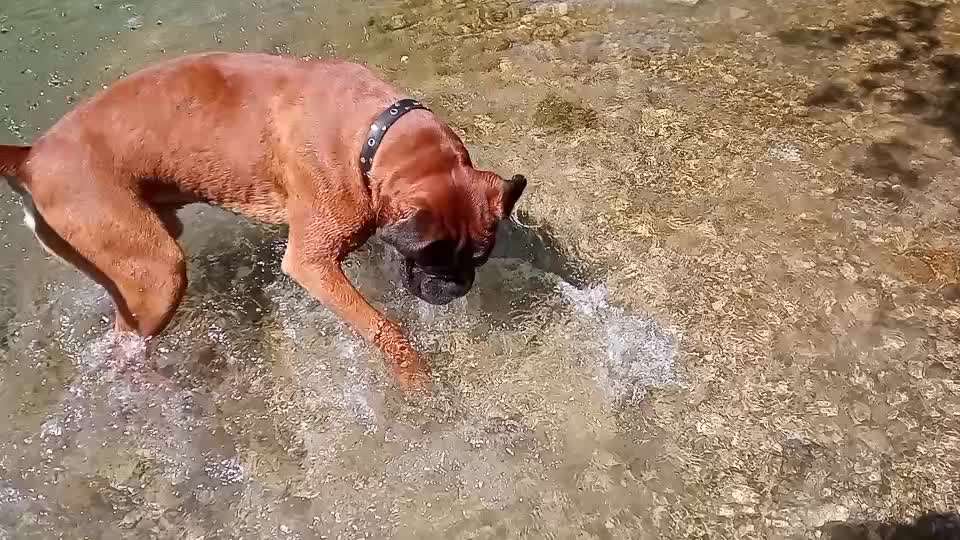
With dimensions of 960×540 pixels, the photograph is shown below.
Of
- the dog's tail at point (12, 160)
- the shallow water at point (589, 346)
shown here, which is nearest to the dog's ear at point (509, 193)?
the shallow water at point (589, 346)

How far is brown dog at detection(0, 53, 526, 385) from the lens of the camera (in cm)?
295

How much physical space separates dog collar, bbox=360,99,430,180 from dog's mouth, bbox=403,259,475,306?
0.37 metres

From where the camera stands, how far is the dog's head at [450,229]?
280 centimetres

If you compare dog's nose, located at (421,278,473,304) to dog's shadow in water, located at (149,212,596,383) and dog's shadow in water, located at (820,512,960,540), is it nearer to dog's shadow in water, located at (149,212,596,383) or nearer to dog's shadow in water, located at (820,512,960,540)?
dog's shadow in water, located at (149,212,596,383)

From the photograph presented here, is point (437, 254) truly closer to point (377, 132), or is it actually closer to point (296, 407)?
point (377, 132)

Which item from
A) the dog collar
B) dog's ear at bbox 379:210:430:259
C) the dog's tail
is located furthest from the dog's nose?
the dog's tail

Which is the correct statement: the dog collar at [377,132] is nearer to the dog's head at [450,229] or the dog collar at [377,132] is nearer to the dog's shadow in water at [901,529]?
the dog's head at [450,229]

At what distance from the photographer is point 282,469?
3.34 meters

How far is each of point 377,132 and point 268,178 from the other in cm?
57

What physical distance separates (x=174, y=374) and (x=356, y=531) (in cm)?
118

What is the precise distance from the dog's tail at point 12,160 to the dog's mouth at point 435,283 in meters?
1.36

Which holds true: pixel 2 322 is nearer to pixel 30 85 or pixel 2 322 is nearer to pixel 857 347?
pixel 30 85

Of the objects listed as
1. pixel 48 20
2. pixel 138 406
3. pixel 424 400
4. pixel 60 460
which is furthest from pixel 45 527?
pixel 48 20

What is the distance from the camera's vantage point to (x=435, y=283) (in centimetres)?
310
